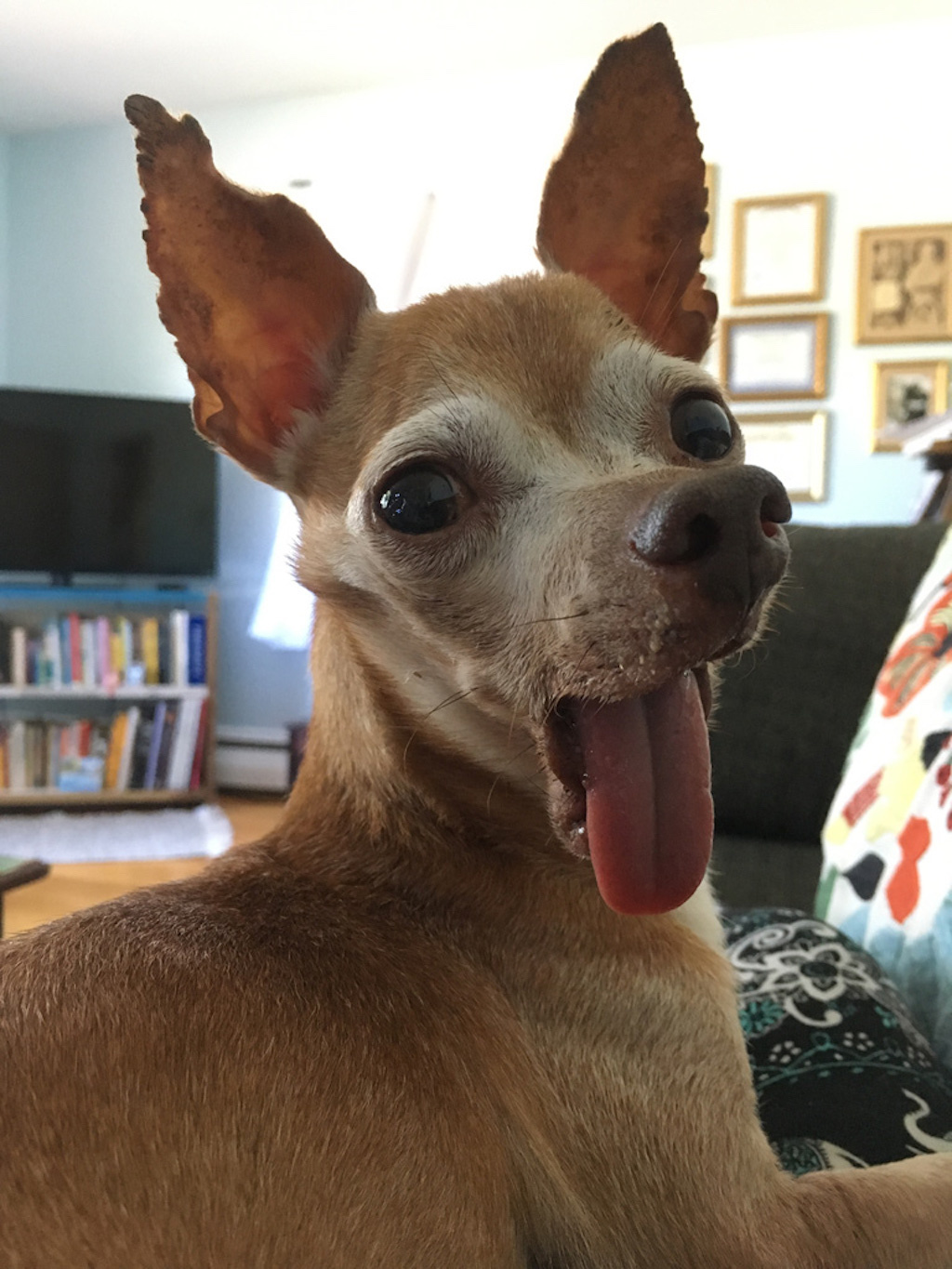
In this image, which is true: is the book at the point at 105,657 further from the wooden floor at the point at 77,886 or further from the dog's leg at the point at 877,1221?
the dog's leg at the point at 877,1221

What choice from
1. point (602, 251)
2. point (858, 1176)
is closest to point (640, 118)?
point (602, 251)

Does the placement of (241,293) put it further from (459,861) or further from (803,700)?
(803,700)

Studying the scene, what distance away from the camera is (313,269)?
95 cm

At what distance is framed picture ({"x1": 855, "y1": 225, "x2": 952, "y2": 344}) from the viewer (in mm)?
4109

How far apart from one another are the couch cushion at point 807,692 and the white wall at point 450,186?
244 centimetres

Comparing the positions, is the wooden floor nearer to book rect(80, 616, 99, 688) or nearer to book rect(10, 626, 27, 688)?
book rect(80, 616, 99, 688)

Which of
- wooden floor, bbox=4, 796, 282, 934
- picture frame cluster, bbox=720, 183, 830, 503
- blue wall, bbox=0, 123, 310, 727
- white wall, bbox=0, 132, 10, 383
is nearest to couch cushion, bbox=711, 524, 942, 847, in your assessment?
wooden floor, bbox=4, 796, 282, 934

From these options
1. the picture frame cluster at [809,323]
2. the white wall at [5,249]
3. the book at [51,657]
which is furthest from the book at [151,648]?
the picture frame cluster at [809,323]

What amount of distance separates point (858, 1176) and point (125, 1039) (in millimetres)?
595

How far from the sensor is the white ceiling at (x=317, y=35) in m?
4.00

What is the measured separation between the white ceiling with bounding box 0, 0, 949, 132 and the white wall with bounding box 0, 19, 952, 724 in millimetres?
122

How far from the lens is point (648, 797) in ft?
2.41

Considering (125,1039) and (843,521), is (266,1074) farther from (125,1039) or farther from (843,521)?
(843,521)

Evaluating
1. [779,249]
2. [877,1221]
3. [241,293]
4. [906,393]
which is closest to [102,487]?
[779,249]
